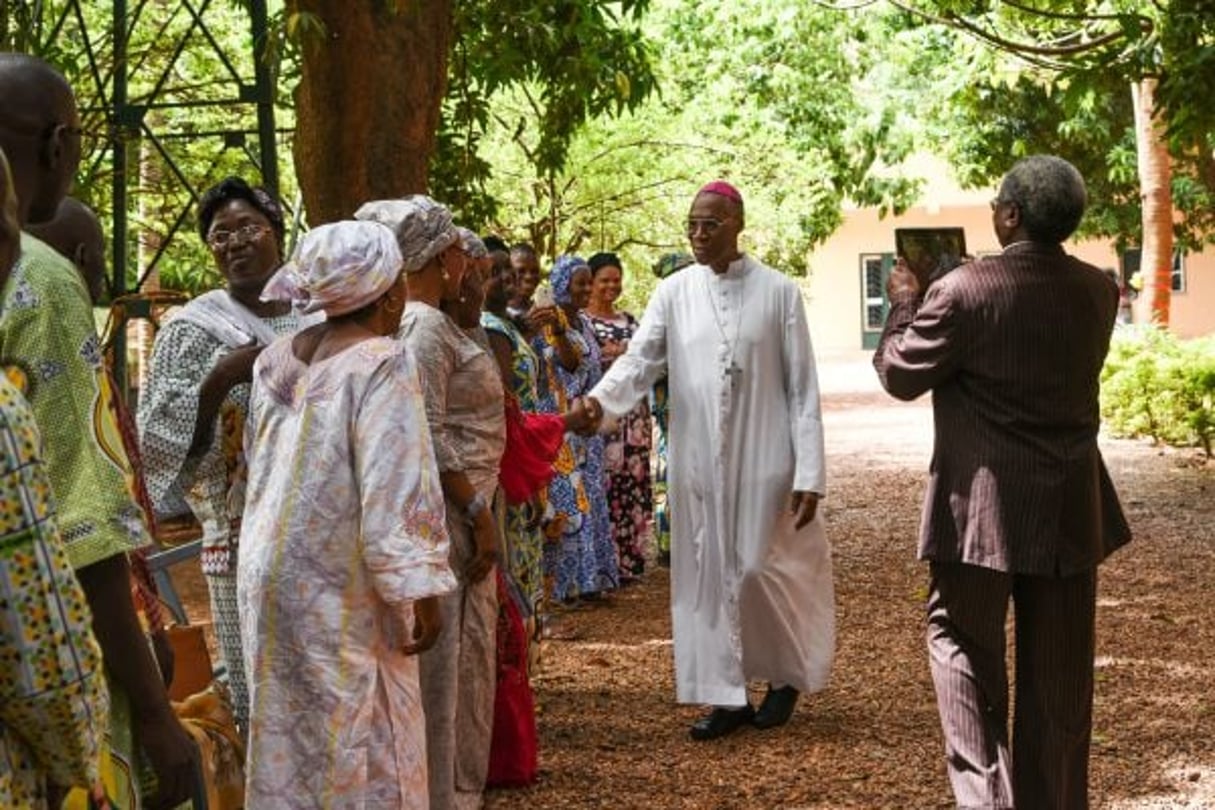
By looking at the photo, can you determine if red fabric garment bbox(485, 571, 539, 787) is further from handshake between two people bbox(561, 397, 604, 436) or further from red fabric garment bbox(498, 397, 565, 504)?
handshake between two people bbox(561, 397, 604, 436)

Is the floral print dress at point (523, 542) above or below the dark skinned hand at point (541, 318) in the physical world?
below

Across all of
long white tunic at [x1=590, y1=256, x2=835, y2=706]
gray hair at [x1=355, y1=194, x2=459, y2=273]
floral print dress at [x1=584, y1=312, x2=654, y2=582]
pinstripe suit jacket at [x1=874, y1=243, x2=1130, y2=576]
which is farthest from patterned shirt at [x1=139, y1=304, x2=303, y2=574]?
floral print dress at [x1=584, y1=312, x2=654, y2=582]

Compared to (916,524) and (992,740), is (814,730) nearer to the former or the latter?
(992,740)

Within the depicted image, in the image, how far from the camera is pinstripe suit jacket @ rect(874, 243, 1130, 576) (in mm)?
5219

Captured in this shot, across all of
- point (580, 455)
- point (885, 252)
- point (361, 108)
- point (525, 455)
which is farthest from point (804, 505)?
point (885, 252)

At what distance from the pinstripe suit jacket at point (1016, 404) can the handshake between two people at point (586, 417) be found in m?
A: 1.78

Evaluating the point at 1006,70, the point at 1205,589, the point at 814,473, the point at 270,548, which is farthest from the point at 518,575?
the point at 1006,70

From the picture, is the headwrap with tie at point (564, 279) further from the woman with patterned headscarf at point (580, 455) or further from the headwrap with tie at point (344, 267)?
the headwrap with tie at point (344, 267)

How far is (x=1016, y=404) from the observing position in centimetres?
525

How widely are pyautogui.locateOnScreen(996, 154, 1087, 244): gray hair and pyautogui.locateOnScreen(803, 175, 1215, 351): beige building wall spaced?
38.9 m

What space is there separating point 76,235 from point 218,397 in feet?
3.52

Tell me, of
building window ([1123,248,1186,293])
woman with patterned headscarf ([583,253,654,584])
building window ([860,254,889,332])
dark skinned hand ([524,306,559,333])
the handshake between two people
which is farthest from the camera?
building window ([860,254,889,332])

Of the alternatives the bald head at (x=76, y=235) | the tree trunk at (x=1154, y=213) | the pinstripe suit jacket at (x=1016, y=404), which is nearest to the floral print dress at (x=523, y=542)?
the pinstripe suit jacket at (x=1016, y=404)

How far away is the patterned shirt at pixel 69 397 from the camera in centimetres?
277
